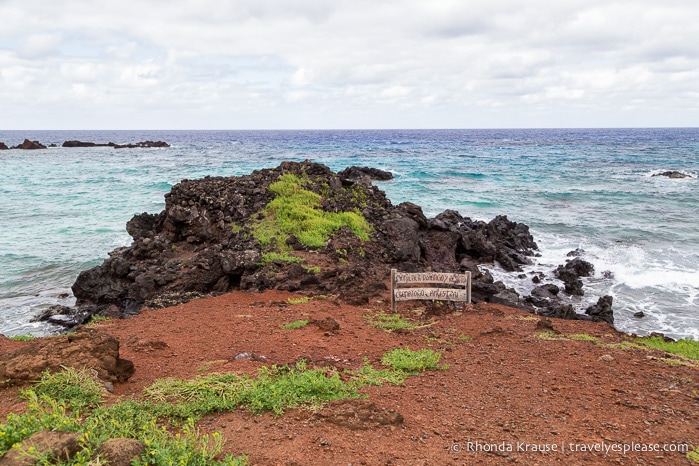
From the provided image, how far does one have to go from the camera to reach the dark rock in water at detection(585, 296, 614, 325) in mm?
12462

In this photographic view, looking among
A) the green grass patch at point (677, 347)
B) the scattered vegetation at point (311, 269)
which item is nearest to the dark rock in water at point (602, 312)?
the green grass patch at point (677, 347)

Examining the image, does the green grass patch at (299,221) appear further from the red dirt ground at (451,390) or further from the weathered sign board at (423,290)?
the weathered sign board at (423,290)

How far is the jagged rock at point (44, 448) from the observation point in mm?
3660

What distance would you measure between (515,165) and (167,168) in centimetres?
3397

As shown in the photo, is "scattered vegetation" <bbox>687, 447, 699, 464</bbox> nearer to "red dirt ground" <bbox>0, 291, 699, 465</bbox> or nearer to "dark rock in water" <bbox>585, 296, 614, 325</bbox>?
"red dirt ground" <bbox>0, 291, 699, 465</bbox>

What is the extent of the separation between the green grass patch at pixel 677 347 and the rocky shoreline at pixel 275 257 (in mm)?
2627

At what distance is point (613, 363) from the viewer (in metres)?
7.34

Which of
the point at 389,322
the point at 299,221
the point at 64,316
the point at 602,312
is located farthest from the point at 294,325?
the point at 602,312

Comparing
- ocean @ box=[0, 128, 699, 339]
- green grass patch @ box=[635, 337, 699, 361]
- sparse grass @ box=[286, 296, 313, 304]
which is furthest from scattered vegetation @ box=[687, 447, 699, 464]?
ocean @ box=[0, 128, 699, 339]

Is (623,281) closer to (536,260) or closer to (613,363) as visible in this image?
(536,260)

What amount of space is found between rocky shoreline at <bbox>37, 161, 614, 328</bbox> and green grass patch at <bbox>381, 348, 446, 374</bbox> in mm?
2939

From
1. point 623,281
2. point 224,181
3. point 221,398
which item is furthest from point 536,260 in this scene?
point 221,398

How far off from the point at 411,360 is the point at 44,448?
4533 mm

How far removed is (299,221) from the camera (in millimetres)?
13945
